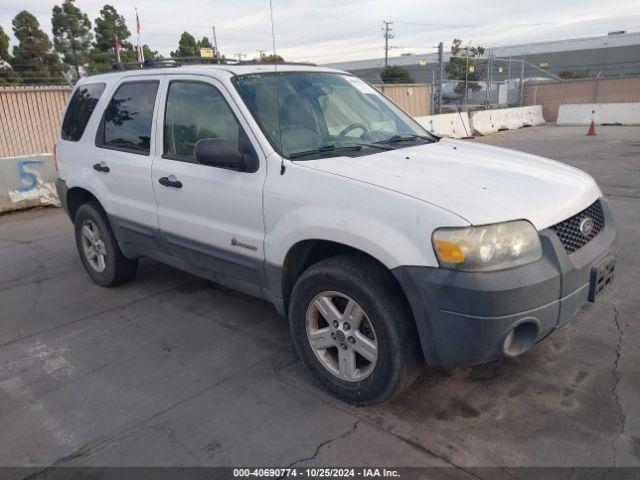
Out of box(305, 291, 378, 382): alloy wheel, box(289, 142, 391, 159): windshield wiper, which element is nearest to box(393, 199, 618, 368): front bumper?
box(305, 291, 378, 382): alloy wheel

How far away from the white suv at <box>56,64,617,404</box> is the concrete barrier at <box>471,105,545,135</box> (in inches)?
667

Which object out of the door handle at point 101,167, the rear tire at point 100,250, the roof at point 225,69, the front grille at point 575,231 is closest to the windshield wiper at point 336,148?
the roof at point 225,69

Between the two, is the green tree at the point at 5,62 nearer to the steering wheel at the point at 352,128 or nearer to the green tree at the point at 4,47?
the green tree at the point at 4,47

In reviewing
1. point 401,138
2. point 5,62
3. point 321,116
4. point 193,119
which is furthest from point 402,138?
point 5,62

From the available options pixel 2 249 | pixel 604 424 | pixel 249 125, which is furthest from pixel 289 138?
pixel 2 249

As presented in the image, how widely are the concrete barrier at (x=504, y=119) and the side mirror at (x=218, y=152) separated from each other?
58.9ft

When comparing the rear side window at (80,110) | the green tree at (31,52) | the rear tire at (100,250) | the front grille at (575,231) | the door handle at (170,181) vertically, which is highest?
the green tree at (31,52)

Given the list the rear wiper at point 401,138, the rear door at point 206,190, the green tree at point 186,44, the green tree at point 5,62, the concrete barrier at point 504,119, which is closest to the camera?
the rear door at point 206,190

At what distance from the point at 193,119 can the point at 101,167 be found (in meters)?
1.27

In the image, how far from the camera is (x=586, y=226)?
2.93 metres

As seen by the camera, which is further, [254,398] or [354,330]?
[254,398]

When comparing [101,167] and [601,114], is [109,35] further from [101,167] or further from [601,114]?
[101,167]

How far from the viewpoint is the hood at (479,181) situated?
258 cm

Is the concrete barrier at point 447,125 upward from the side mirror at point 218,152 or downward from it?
downward
